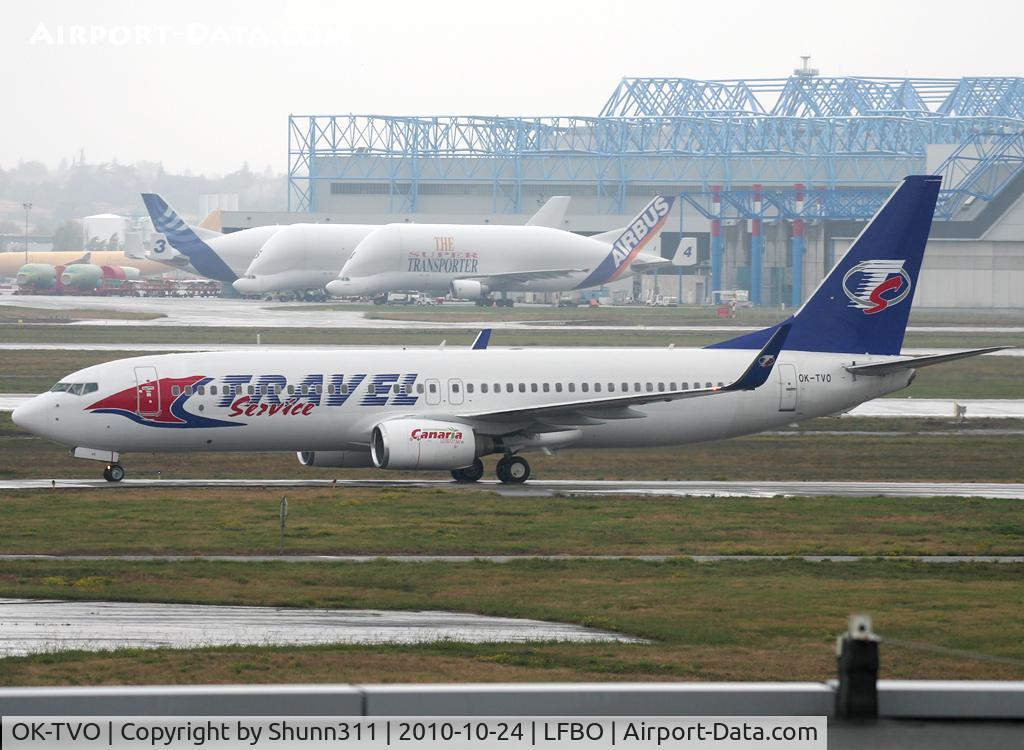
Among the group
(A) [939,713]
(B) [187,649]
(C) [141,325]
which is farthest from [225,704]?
(C) [141,325]

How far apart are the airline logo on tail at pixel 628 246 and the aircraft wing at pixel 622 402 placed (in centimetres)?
10710

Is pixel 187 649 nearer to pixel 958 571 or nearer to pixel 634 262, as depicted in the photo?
pixel 958 571

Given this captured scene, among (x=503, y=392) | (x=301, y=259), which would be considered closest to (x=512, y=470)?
(x=503, y=392)

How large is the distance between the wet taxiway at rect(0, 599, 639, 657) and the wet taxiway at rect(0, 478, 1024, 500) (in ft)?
55.4

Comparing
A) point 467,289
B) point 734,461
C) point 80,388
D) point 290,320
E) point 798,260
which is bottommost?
point 734,461

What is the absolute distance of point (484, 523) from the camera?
118 feet

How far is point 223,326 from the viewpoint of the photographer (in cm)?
10988

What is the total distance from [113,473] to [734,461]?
64.5 feet

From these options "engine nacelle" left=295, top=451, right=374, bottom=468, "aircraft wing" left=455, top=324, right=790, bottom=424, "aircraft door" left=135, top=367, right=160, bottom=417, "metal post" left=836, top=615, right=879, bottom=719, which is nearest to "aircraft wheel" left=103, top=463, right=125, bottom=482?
"aircraft door" left=135, top=367, right=160, bottom=417

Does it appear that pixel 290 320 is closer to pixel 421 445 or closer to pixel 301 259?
pixel 301 259

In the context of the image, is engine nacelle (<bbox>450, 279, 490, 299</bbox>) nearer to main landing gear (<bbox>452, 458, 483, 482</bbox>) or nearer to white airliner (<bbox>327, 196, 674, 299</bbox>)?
white airliner (<bbox>327, 196, 674, 299</bbox>)

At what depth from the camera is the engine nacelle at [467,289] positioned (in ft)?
487

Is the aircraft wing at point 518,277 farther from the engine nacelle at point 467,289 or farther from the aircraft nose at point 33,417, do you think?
the aircraft nose at point 33,417

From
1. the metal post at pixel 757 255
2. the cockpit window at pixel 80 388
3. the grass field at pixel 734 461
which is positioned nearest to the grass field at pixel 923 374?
the grass field at pixel 734 461
